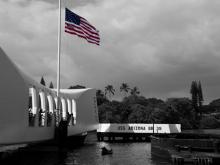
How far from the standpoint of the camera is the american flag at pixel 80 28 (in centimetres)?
3916

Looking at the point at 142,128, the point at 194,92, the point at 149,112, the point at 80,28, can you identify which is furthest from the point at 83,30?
the point at 194,92

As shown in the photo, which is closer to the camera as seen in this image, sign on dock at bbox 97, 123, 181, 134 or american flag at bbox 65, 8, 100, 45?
american flag at bbox 65, 8, 100, 45

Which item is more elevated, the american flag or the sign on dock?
the american flag

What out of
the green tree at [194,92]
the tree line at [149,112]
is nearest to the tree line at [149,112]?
the tree line at [149,112]

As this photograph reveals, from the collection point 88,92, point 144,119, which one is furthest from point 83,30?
point 144,119

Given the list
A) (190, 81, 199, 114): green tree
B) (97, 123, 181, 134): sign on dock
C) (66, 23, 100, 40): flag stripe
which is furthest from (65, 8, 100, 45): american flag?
(190, 81, 199, 114): green tree

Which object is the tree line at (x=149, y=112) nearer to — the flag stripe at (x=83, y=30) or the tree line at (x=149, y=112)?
the tree line at (x=149, y=112)

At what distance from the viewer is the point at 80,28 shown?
3994 centimetres

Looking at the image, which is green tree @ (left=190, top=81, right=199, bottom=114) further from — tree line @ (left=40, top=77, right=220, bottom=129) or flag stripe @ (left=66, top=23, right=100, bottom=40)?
flag stripe @ (left=66, top=23, right=100, bottom=40)

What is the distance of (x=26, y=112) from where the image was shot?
30812mm

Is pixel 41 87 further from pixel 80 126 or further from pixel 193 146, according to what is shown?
pixel 80 126

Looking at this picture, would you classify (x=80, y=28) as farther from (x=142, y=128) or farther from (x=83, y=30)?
(x=142, y=128)

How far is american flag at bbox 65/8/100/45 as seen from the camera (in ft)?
128

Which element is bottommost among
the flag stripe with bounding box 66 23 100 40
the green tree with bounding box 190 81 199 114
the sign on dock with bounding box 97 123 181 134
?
the sign on dock with bounding box 97 123 181 134
